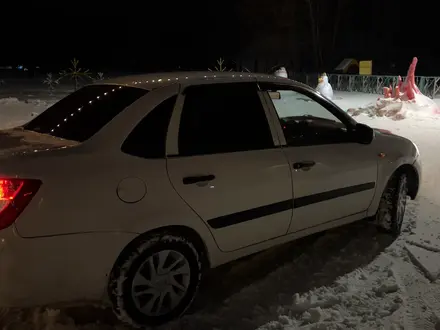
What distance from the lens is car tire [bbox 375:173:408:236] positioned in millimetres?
4691

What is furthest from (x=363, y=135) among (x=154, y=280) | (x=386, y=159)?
(x=154, y=280)

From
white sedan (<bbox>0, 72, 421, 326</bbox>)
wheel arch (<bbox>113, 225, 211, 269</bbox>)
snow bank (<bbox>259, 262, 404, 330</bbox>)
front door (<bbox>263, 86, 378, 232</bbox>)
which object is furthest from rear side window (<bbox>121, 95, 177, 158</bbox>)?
snow bank (<bbox>259, 262, 404, 330</bbox>)

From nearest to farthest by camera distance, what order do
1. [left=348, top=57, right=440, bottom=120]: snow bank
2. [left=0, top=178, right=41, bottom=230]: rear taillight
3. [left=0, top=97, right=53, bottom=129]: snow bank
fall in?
[left=0, top=178, right=41, bottom=230]: rear taillight → [left=0, top=97, right=53, bottom=129]: snow bank → [left=348, top=57, right=440, bottom=120]: snow bank

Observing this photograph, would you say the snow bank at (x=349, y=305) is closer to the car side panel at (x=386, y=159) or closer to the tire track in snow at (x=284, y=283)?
the tire track in snow at (x=284, y=283)

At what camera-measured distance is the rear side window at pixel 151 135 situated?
2.99m

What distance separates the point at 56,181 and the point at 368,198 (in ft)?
9.26

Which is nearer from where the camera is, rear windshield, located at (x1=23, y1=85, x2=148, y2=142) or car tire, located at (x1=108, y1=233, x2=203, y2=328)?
car tire, located at (x1=108, y1=233, x2=203, y2=328)

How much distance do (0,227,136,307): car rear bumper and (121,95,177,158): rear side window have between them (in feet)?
1.67

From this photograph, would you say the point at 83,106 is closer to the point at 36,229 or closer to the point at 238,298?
the point at 36,229

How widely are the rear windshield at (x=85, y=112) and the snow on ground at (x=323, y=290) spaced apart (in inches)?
47.4

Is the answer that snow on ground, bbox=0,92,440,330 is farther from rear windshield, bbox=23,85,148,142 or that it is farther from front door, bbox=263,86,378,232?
rear windshield, bbox=23,85,148,142

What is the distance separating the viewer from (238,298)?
3.56 meters

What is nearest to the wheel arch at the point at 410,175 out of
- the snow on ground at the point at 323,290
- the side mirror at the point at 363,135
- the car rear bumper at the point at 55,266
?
the snow on ground at the point at 323,290

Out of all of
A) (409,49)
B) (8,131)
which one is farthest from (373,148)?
(409,49)
